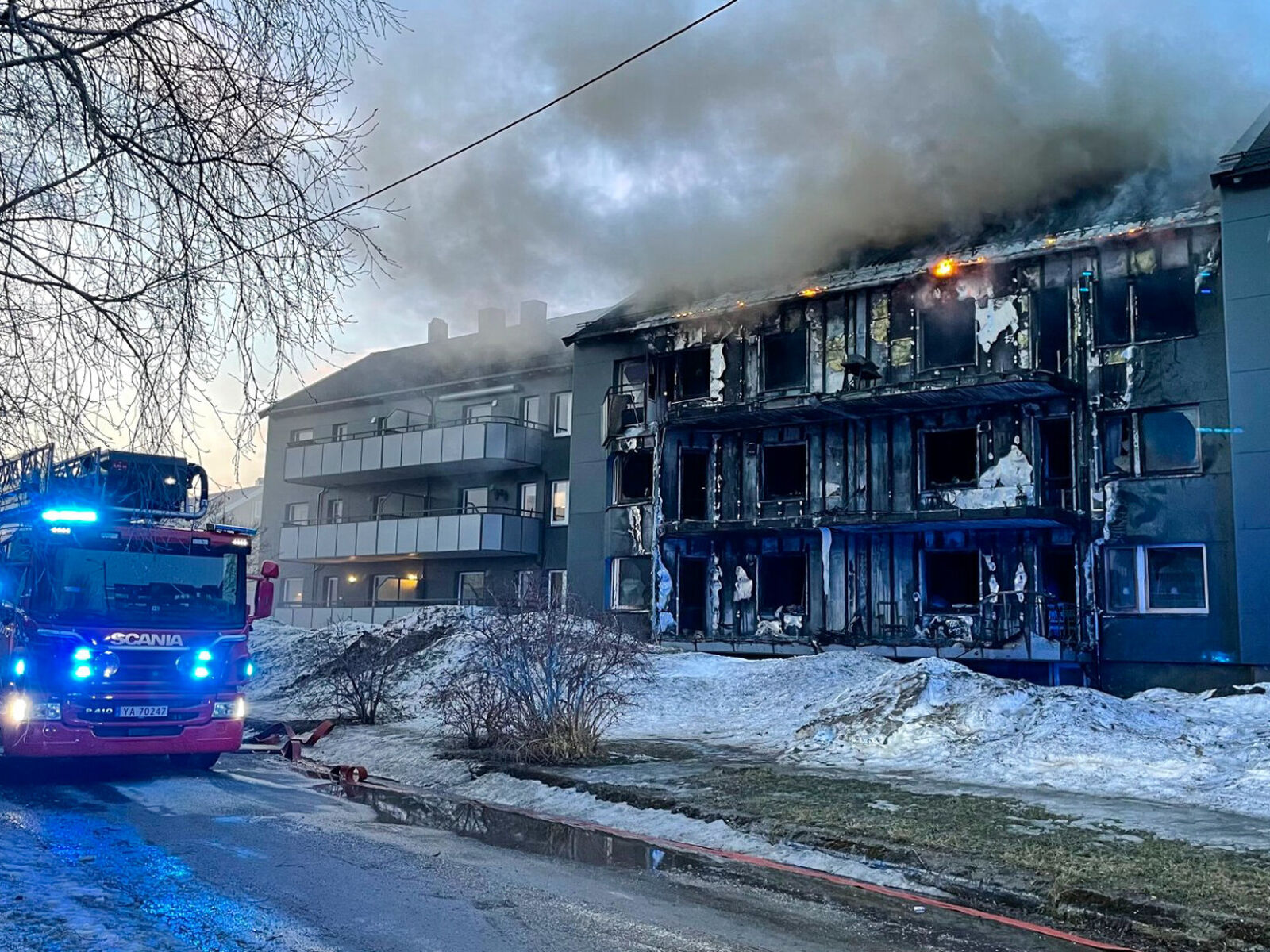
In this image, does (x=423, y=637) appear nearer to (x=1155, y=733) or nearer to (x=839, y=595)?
(x=839, y=595)

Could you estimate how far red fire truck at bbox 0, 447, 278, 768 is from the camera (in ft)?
37.2

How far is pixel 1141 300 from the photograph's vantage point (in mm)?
20422

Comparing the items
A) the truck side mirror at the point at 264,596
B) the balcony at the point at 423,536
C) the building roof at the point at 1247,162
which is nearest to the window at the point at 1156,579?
the building roof at the point at 1247,162

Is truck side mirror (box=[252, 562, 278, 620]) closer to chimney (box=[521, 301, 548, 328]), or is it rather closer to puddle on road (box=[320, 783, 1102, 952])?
puddle on road (box=[320, 783, 1102, 952])

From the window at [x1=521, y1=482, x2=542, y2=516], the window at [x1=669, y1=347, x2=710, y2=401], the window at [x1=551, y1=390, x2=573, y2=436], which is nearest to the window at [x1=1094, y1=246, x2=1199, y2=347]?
the window at [x1=669, y1=347, x2=710, y2=401]

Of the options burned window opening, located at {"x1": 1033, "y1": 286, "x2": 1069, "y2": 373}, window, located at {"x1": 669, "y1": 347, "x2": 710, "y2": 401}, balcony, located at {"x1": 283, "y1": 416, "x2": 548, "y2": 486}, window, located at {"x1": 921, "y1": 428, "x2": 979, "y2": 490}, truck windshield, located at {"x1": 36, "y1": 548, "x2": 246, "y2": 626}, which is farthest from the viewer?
balcony, located at {"x1": 283, "y1": 416, "x2": 548, "y2": 486}

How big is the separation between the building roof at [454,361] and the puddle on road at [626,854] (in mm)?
21257

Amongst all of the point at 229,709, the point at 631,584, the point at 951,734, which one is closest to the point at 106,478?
the point at 229,709

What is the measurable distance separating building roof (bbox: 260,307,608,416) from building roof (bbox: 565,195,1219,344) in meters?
4.64

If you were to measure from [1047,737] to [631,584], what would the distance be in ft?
50.2

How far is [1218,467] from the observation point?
19.3 m

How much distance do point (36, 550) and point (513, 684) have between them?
5.32 m

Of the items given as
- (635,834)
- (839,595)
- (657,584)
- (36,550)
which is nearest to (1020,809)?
(635,834)

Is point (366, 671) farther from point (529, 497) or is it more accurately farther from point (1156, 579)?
point (529, 497)
